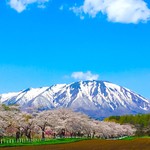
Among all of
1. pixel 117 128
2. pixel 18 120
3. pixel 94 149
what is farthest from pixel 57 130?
pixel 94 149

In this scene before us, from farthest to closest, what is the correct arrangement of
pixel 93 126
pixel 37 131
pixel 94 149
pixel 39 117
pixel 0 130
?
pixel 93 126 < pixel 37 131 < pixel 39 117 < pixel 0 130 < pixel 94 149

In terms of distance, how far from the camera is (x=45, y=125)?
98.6 metres

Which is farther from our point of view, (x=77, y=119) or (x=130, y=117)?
(x=130, y=117)

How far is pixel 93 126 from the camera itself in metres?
128

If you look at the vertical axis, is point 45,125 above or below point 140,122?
below

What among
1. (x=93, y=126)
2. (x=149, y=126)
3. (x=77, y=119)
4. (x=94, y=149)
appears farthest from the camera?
(x=149, y=126)

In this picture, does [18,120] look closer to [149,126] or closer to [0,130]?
[0,130]

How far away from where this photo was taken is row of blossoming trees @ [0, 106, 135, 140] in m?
83.7

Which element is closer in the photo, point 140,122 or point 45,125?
point 45,125

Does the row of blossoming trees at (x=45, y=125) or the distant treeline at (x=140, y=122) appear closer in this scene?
the row of blossoming trees at (x=45, y=125)

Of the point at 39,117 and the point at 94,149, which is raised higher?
the point at 39,117

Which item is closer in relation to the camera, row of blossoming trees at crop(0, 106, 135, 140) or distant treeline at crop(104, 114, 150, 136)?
row of blossoming trees at crop(0, 106, 135, 140)

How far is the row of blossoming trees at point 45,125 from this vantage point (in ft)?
275

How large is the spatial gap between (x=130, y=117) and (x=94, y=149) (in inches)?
6097
